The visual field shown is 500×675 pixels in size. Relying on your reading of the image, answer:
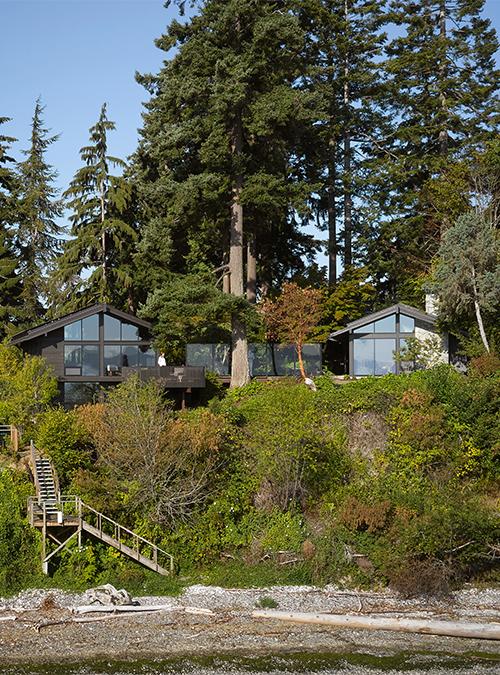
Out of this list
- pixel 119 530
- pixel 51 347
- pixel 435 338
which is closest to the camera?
pixel 119 530

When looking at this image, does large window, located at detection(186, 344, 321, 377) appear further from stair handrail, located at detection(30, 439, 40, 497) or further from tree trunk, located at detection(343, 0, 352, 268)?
stair handrail, located at detection(30, 439, 40, 497)

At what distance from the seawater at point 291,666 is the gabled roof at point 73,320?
1847 centimetres

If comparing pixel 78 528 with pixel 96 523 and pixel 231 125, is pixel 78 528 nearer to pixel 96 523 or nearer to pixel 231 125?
pixel 96 523

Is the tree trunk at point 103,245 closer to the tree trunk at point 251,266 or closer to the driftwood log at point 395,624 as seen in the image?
the tree trunk at point 251,266

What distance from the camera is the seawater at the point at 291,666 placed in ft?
61.3

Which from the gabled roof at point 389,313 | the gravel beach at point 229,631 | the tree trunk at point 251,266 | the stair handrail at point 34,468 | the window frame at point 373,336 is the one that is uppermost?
the tree trunk at point 251,266

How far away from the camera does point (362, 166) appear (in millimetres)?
46375

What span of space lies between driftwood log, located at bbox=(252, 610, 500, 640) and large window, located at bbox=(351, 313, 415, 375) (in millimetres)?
16969

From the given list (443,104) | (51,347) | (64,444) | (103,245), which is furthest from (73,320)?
(443,104)

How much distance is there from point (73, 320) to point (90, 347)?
1.39m

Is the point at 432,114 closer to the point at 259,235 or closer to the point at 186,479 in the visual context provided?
the point at 259,235

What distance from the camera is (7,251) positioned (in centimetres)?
4525

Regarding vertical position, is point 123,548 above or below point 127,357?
below

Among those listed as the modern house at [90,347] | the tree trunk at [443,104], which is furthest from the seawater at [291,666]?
the tree trunk at [443,104]
